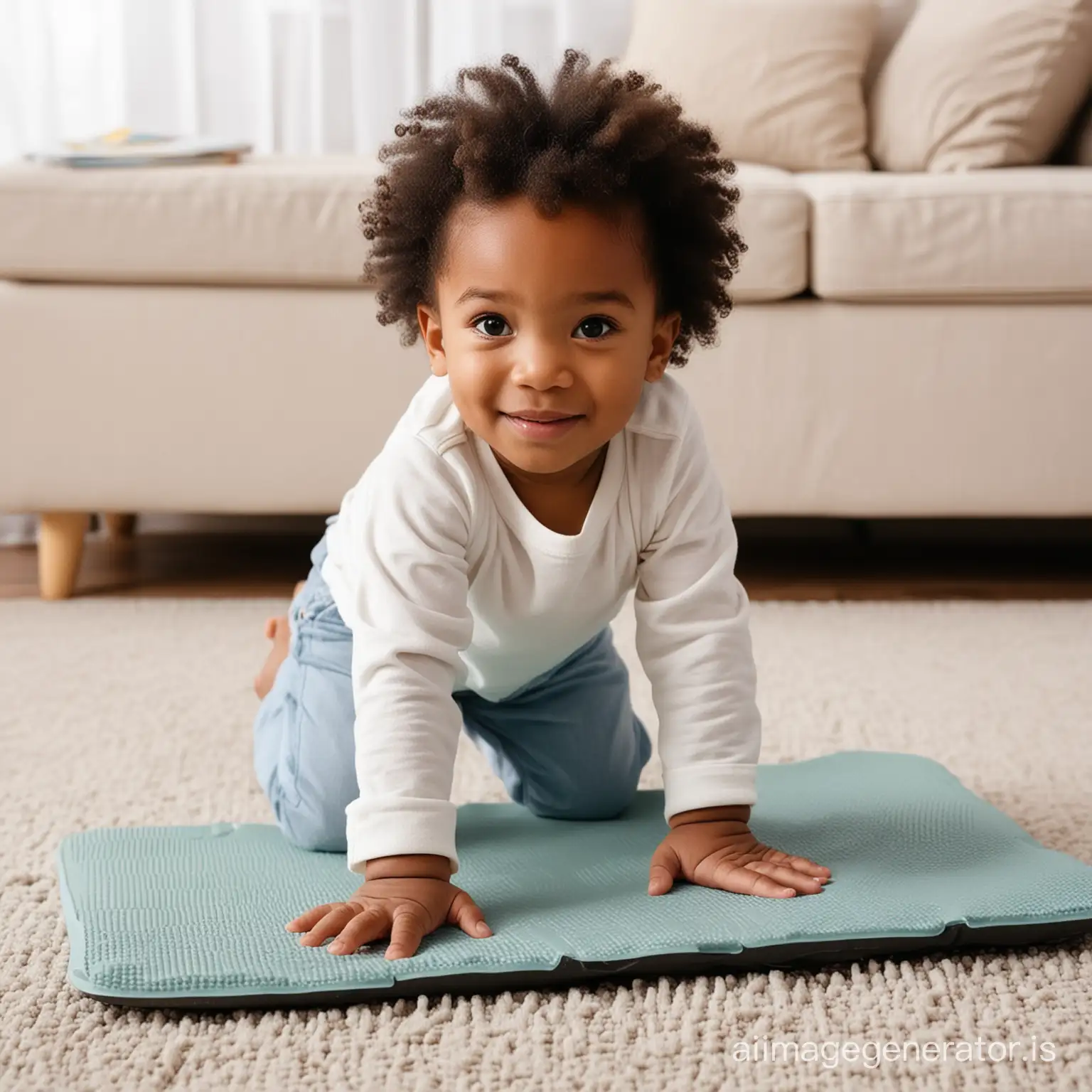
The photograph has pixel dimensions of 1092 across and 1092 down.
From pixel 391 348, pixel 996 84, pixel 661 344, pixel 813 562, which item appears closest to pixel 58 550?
pixel 391 348

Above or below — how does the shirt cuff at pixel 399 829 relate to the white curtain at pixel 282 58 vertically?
below

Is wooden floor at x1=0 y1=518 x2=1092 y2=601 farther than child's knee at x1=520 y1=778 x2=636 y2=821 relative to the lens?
Yes

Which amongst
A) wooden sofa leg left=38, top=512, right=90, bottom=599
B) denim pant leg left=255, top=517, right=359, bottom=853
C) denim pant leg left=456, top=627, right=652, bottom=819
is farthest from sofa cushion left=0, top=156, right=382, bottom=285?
denim pant leg left=456, top=627, right=652, bottom=819

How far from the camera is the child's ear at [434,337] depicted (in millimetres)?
935

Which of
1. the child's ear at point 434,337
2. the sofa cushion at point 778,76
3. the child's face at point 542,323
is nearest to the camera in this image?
the child's face at point 542,323

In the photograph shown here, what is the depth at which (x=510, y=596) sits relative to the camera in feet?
3.15

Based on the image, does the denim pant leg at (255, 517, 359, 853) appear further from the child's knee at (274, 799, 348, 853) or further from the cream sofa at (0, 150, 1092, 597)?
the cream sofa at (0, 150, 1092, 597)

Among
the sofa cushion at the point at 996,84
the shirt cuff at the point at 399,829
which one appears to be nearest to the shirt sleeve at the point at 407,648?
the shirt cuff at the point at 399,829

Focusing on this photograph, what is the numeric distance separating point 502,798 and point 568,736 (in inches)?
5.0

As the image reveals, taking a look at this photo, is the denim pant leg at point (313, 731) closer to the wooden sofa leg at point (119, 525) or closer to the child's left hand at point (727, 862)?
the child's left hand at point (727, 862)

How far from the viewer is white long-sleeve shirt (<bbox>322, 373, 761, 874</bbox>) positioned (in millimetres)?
873

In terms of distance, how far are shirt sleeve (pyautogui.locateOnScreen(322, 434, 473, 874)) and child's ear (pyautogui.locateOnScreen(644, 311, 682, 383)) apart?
14 centimetres

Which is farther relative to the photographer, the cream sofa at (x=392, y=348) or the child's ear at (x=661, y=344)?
the cream sofa at (x=392, y=348)

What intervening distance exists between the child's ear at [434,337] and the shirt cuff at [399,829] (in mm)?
273
